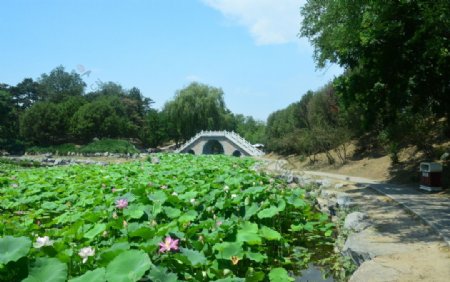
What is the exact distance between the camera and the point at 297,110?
105ft

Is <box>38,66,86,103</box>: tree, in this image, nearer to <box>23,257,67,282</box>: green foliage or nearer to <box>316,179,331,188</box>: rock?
<box>316,179,331,188</box>: rock

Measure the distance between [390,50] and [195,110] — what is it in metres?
38.6

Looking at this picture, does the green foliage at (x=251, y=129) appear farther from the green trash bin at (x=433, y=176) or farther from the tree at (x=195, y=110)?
the green trash bin at (x=433, y=176)

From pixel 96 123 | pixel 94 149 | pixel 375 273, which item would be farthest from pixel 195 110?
pixel 375 273

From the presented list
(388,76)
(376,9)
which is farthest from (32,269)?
(388,76)

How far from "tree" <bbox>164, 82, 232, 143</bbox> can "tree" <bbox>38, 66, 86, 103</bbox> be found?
40.0 meters

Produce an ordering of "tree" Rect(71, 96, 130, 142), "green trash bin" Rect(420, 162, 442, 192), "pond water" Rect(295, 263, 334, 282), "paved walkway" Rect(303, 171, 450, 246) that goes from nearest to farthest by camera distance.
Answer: "pond water" Rect(295, 263, 334, 282) → "paved walkway" Rect(303, 171, 450, 246) → "green trash bin" Rect(420, 162, 442, 192) → "tree" Rect(71, 96, 130, 142)

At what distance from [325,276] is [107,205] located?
320 cm

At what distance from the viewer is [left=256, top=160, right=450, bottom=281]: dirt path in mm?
4172

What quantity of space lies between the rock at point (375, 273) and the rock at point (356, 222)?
6.40ft

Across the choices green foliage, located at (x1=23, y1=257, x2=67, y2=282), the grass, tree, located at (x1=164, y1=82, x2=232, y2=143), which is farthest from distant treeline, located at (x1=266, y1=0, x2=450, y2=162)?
tree, located at (x1=164, y1=82, x2=232, y2=143)

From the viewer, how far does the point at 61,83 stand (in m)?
85.9

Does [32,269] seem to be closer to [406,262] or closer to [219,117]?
[406,262]

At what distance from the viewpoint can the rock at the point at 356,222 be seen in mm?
6448
